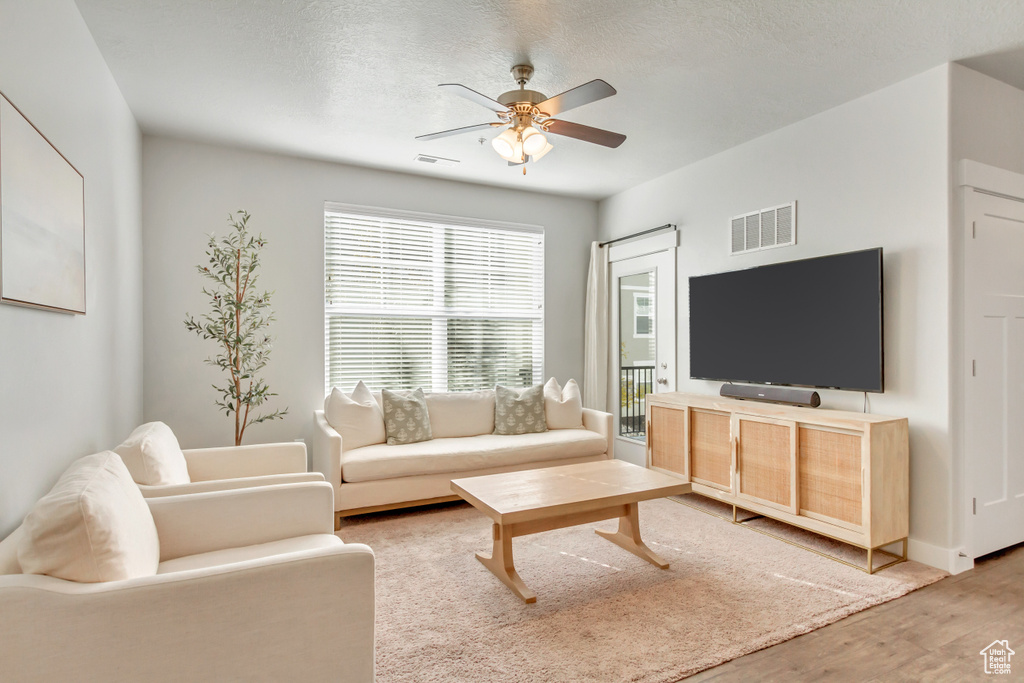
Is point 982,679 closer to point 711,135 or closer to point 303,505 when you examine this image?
point 303,505

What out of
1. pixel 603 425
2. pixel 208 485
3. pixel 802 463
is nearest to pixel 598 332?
pixel 603 425

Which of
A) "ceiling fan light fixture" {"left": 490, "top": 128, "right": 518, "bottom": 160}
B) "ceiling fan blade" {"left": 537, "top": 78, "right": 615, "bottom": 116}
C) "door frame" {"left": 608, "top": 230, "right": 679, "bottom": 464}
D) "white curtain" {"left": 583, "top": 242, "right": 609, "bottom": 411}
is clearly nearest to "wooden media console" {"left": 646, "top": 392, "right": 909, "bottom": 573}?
"door frame" {"left": 608, "top": 230, "right": 679, "bottom": 464}

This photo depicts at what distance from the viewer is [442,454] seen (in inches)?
151

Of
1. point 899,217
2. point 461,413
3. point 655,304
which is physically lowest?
point 461,413

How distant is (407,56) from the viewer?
274 cm

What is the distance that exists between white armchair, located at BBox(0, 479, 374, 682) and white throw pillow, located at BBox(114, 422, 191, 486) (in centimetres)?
73

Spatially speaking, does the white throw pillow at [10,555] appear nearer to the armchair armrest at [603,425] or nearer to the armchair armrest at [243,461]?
the armchair armrest at [243,461]

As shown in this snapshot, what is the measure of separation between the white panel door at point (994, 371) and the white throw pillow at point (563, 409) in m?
2.66

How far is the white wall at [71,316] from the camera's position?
1682 millimetres

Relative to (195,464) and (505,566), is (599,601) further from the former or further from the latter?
(195,464)

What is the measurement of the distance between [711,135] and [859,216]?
116cm

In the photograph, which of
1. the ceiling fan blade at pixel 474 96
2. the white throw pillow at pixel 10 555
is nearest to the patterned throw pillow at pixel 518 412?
the ceiling fan blade at pixel 474 96

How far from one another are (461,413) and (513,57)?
2.78 m

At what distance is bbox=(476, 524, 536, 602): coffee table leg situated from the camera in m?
2.50
